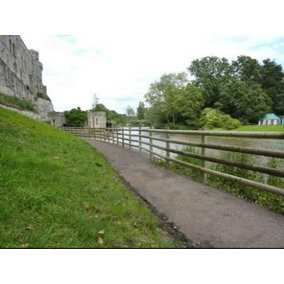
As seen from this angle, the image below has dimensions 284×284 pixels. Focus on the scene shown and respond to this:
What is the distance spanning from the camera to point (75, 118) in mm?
38906

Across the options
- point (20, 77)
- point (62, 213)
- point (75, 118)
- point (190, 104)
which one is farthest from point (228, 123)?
point (62, 213)

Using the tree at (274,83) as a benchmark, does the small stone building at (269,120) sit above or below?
below

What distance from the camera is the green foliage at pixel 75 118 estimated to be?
38781 mm

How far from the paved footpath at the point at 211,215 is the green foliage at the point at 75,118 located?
3681 centimetres

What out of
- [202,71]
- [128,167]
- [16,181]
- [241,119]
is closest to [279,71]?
[202,71]

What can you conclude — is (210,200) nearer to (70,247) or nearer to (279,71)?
(70,247)

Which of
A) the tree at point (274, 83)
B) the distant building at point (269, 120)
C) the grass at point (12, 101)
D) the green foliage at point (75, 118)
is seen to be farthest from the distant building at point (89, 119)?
the tree at point (274, 83)

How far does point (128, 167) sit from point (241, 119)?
3631 centimetres

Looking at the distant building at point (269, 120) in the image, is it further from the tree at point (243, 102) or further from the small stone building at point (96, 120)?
the small stone building at point (96, 120)

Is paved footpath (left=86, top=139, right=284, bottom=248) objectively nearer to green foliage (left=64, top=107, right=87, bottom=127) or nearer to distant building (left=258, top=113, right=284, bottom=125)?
green foliage (left=64, top=107, right=87, bottom=127)

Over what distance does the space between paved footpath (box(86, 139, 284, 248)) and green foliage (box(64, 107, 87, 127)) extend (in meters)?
36.8

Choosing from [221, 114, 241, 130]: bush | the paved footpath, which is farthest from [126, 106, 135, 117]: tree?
the paved footpath

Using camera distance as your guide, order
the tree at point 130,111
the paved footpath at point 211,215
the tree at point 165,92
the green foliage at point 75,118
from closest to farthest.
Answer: the paved footpath at point 211,215
the green foliage at point 75,118
the tree at point 165,92
the tree at point 130,111

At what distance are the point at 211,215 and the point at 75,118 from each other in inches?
1531
